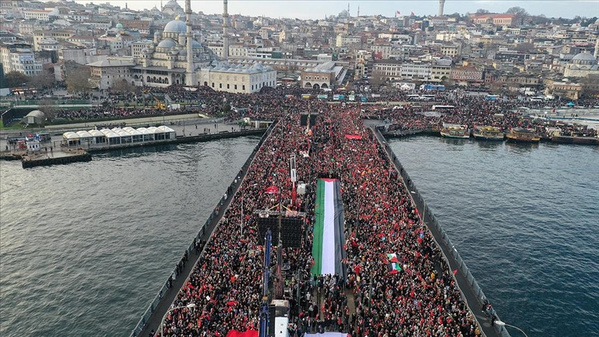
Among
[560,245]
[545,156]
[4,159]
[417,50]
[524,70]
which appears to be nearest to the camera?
[560,245]

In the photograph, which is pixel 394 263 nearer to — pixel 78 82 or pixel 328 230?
pixel 328 230

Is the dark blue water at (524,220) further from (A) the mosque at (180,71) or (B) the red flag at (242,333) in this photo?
(A) the mosque at (180,71)

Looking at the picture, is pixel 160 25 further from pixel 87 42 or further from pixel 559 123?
pixel 559 123

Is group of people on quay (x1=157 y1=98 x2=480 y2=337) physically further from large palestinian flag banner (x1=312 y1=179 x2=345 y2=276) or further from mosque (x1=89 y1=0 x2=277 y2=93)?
mosque (x1=89 y1=0 x2=277 y2=93)

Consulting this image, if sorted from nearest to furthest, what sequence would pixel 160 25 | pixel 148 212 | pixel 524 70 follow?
pixel 148 212
pixel 524 70
pixel 160 25

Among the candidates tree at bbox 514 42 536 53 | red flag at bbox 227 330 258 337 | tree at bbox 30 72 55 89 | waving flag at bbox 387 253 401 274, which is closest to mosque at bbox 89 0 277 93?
tree at bbox 30 72 55 89

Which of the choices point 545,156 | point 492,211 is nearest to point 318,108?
point 545,156

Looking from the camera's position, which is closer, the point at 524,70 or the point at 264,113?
the point at 264,113
